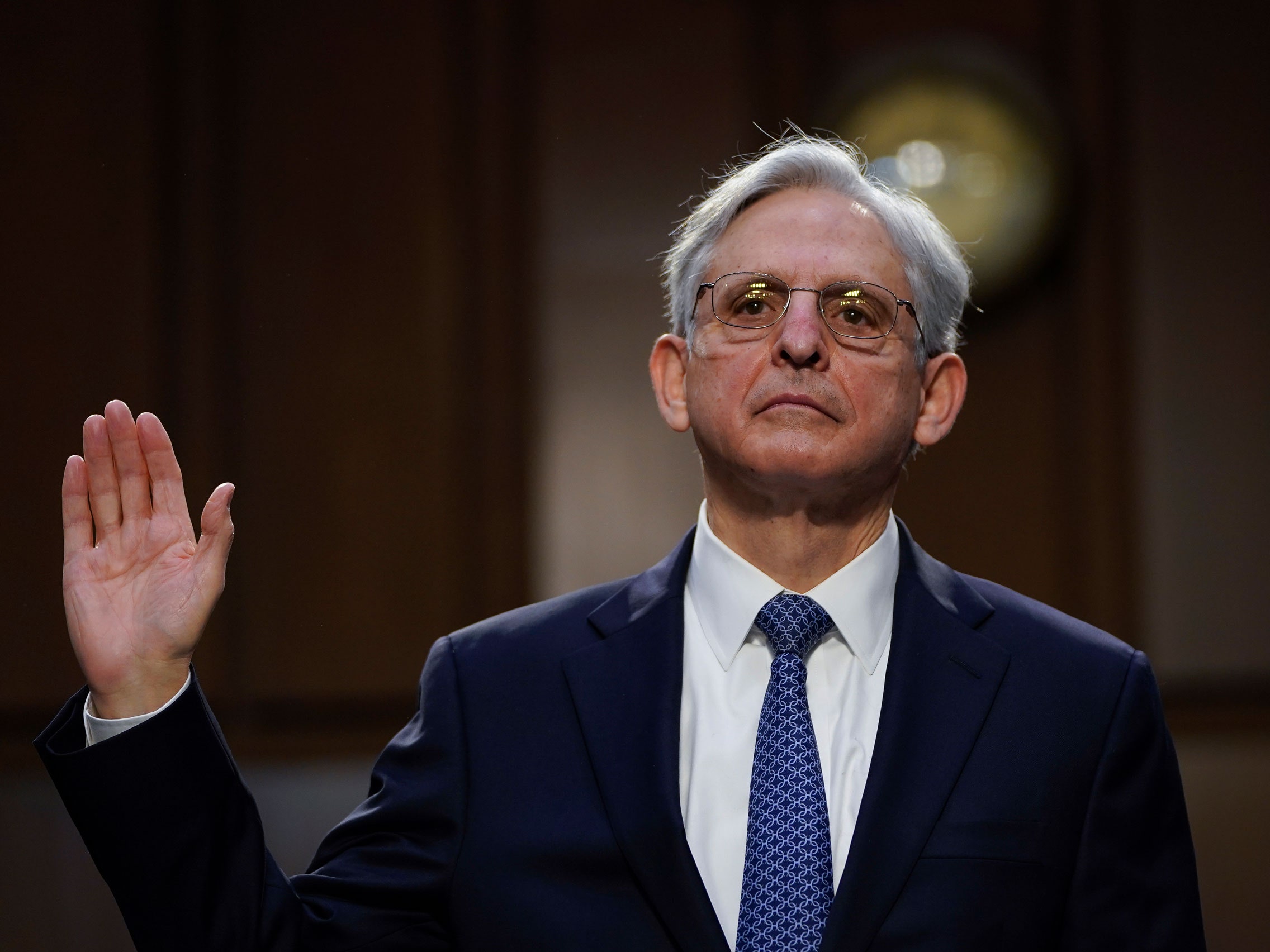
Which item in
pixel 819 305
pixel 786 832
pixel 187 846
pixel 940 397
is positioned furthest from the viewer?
pixel 940 397

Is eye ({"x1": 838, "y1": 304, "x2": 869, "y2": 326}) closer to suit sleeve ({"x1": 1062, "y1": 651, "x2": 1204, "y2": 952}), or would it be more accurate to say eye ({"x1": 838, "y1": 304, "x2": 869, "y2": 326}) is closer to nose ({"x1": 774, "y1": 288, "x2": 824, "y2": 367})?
nose ({"x1": 774, "y1": 288, "x2": 824, "y2": 367})

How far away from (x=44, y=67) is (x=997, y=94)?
75.2 inches

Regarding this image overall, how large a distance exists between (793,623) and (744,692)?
10 centimetres

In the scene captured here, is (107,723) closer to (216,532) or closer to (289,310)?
(216,532)

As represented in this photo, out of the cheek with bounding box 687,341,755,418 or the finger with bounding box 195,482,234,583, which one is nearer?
the finger with bounding box 195,482,234,583

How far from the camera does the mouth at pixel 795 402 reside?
1454 millimetres

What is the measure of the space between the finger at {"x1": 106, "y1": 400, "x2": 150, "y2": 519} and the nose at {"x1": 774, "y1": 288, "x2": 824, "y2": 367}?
0.70 meters

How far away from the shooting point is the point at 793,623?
1.43 metres

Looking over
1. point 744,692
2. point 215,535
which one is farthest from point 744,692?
point 215,535

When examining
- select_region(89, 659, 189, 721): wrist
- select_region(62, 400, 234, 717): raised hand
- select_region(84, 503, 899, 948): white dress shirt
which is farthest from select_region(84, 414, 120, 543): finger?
select_region(84, 503, 899, 948): white dress shirt

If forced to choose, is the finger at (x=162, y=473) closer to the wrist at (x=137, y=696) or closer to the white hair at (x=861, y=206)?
the wrist at (x=137, y=696)

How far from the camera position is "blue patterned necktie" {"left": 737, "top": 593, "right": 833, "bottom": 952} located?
4.14 ft

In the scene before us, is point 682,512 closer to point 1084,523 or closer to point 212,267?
point 1084,523

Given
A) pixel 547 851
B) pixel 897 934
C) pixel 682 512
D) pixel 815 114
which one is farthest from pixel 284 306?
pixel 897 934
